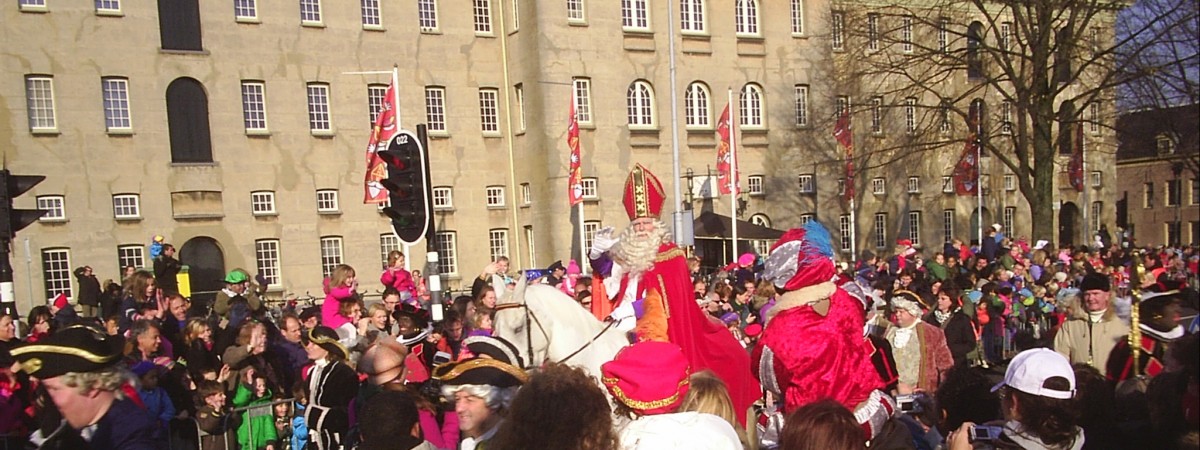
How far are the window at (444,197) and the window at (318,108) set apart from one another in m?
4.48

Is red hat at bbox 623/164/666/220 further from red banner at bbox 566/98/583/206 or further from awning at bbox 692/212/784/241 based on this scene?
awning at bbox 692/212/784/241

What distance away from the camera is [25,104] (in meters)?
25.0

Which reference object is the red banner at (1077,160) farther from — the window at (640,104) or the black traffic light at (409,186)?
the black traffic light at (409,186)

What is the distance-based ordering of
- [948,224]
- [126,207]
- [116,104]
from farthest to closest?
[948,224], [126,207], [116,104]

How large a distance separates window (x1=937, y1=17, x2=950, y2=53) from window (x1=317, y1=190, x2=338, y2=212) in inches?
822

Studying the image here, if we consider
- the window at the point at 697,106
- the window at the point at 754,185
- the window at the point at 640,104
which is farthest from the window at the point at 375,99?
the window at the point at 754,185

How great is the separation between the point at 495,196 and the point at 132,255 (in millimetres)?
12562

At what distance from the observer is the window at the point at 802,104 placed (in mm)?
35500

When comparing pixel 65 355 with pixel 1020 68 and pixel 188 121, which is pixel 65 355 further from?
pixel 1020 68

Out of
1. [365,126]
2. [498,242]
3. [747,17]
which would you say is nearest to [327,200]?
[365,126]

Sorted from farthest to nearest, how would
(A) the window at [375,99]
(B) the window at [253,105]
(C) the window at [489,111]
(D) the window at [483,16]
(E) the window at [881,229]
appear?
(E) the window at [881,229] < (C) the window at [489,111] < (D) the window at [483,16] < (A) the window at [375,99] < (B) the window at [253,105]

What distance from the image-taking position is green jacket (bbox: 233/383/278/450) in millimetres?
8352

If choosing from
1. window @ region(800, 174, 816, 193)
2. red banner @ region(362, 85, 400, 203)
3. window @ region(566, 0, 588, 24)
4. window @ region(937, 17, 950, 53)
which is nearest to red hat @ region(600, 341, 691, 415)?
red banner @ region(362, 85, 400, 203)

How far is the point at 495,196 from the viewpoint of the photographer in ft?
107
